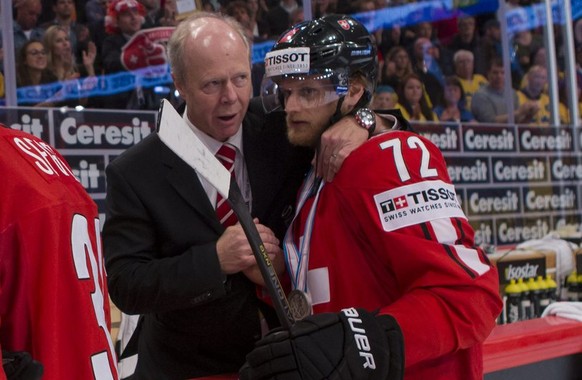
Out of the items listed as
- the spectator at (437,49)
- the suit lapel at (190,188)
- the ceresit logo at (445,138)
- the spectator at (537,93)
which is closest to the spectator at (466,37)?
the spectator at (437,49)

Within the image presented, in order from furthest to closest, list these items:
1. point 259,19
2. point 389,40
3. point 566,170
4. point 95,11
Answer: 1. point 389,40
2. point 566,170
3. point 259,19
4. point 95,11

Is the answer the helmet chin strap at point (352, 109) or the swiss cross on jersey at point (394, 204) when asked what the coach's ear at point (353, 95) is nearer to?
the helmet chin strap at point (352, 109)

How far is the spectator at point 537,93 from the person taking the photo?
5.65 m

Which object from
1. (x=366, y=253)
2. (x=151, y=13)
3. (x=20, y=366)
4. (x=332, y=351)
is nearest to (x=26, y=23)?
(x=151, y=13)

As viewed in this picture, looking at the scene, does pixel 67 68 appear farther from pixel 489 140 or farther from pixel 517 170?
pixel 517 170

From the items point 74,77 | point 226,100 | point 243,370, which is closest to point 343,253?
point 243,370

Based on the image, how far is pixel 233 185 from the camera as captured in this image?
3.91ft

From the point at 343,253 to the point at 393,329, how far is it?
0.22m

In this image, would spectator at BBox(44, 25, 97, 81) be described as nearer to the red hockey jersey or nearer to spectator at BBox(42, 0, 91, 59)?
spectator at BBox(42, 0, 91, 59)

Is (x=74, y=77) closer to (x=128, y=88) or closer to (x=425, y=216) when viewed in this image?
(x=128, y=88)

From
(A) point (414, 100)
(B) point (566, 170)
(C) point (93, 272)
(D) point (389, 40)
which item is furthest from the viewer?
(D) point (389, 40)

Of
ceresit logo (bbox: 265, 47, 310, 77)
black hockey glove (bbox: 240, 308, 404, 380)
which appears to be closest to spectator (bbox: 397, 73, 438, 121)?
ceresit logo (bbox: 265, 47, 310, 77)

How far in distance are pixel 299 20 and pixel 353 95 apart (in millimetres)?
3037

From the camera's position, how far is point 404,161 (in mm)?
1404
